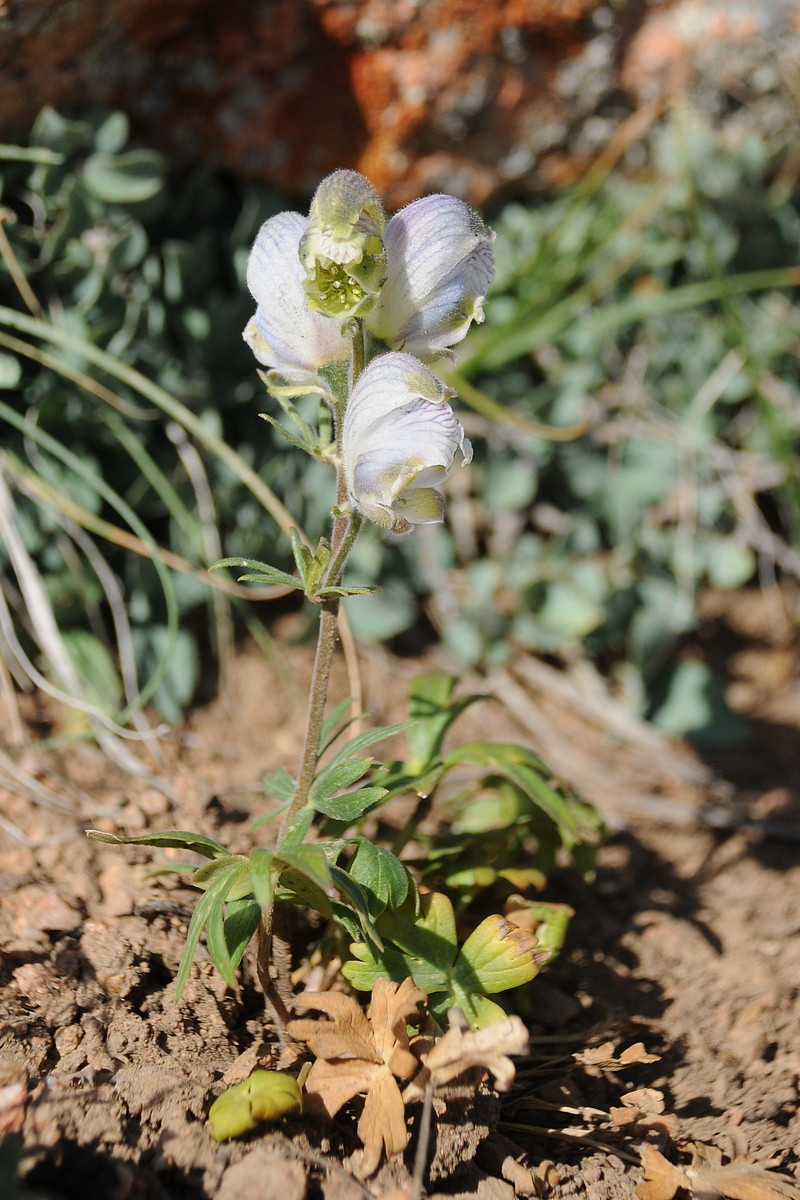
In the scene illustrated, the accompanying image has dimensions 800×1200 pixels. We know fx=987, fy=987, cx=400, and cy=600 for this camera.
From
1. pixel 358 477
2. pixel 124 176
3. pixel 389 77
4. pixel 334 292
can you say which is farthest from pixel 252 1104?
pixel 389 77

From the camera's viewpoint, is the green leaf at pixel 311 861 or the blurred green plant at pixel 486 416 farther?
the blurred green plant at pixel 486 416

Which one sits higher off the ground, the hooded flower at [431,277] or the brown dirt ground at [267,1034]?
the hooded flower at [431,277]

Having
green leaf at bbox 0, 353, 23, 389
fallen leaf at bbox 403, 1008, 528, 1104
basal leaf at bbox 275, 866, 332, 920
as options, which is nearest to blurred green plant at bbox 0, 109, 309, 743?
green leaf at bbox 0, 353, 23, 389

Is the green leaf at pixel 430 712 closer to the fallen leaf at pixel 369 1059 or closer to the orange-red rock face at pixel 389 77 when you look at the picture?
the fallen leaf at pixel 369 1059

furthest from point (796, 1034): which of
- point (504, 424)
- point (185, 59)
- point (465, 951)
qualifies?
point (185, 59)

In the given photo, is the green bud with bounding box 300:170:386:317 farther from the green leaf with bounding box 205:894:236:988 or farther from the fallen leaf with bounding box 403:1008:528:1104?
the fallen leaf with bounding box 403:1008:528:1104

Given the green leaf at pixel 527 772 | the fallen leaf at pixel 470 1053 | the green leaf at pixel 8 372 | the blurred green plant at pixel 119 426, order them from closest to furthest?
the fallen leaf at pixel 470 1053 → the green leaf at pixel 527 772 → the green leaf at pixel 8 372 → the blurred green plant at pixel 119 426

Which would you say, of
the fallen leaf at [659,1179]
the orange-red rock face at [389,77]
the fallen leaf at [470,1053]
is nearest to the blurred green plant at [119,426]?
the orange-red rock face at [389,77]

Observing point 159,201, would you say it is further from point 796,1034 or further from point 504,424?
point 796,1034
